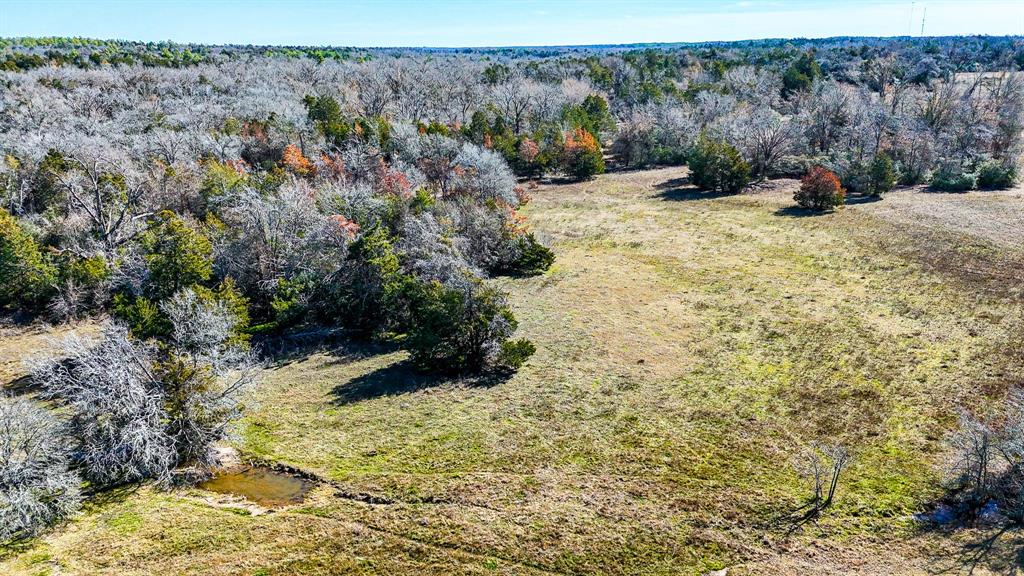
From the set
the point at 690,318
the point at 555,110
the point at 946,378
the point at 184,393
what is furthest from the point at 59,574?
the point at 555,110

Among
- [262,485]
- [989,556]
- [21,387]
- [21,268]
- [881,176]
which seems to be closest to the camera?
[989,556]

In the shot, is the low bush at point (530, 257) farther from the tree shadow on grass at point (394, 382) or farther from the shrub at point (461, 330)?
the tree shadow on grass at point (394, 382)

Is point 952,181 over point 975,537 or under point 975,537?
over

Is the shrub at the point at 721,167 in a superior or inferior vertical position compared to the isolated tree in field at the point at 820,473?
superior

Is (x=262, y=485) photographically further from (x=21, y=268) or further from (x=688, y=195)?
(x=688, y=195)

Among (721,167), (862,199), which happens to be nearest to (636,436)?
(721,167)

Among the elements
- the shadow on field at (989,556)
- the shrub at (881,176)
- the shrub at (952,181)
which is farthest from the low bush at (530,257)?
the shrub at (952,181)
